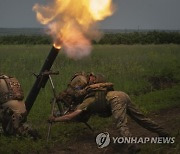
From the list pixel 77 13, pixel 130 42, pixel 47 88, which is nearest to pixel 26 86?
pixel 47 88

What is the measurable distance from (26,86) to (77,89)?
8.17m

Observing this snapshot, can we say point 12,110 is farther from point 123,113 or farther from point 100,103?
point 123,113

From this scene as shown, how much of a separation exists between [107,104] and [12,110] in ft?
7.62

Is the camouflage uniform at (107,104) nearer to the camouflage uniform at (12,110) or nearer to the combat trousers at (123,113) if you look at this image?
the combat trousers at (123,113)

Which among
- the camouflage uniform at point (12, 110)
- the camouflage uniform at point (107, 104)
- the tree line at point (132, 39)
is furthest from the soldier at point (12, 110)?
the tree line at point (132, 39)

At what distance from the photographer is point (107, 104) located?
Result: 29.0 ft

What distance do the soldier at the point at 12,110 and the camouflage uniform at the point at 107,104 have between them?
49.1 inches

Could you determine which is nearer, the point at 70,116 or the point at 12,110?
the point at 70,116

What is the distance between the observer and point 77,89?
9406 millimetres

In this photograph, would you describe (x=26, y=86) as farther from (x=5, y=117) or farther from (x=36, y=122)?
(x=5, y=117)

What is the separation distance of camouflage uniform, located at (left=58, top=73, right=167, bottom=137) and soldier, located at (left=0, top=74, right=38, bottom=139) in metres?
1.25

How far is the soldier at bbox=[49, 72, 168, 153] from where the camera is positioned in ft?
28.2

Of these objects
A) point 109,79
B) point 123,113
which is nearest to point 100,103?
point 123,113

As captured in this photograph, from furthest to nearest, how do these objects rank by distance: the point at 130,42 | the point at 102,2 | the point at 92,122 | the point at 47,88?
the point at 130,42
the point at 47,88
the point at 92,122
the point at 102,2
